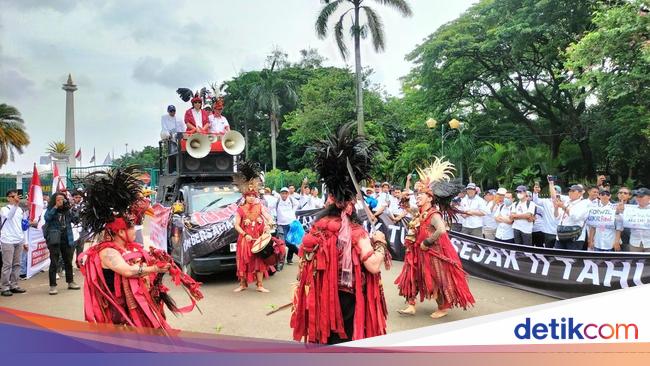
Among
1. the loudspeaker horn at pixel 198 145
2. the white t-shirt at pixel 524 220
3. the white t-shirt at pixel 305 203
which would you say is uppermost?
the loudspeaker horn at pixel 198 145

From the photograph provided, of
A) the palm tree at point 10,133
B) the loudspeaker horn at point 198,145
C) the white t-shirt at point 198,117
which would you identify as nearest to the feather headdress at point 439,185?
the loudspeaker horn at point 198,145

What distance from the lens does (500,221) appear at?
9.22 meters

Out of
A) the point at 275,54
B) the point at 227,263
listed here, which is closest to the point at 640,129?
the point at 227,263

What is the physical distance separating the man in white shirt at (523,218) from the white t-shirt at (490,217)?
828 millimetres

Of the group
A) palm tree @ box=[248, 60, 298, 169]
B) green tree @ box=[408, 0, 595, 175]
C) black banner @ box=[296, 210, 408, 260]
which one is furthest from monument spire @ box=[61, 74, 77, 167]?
black banner @ box=[296, 210, 408, 260]

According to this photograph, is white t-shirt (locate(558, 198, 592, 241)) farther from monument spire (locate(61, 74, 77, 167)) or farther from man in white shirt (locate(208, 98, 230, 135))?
monument spire (locate(61, 74, 77, 167))

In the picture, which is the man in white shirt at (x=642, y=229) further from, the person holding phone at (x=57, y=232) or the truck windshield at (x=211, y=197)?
the person holding phone at (x=57, y=232)

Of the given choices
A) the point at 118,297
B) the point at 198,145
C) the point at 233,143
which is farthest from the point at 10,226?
the point at 118,297

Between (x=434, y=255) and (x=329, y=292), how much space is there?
9.71 feet

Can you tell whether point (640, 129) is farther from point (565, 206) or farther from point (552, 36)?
point (565, 206)

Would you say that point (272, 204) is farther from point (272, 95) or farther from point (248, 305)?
point (272, 95)

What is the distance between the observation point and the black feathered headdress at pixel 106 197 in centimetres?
389

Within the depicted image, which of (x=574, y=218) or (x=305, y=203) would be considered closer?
(x=574, y=218)

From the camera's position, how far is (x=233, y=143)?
10.4 m
